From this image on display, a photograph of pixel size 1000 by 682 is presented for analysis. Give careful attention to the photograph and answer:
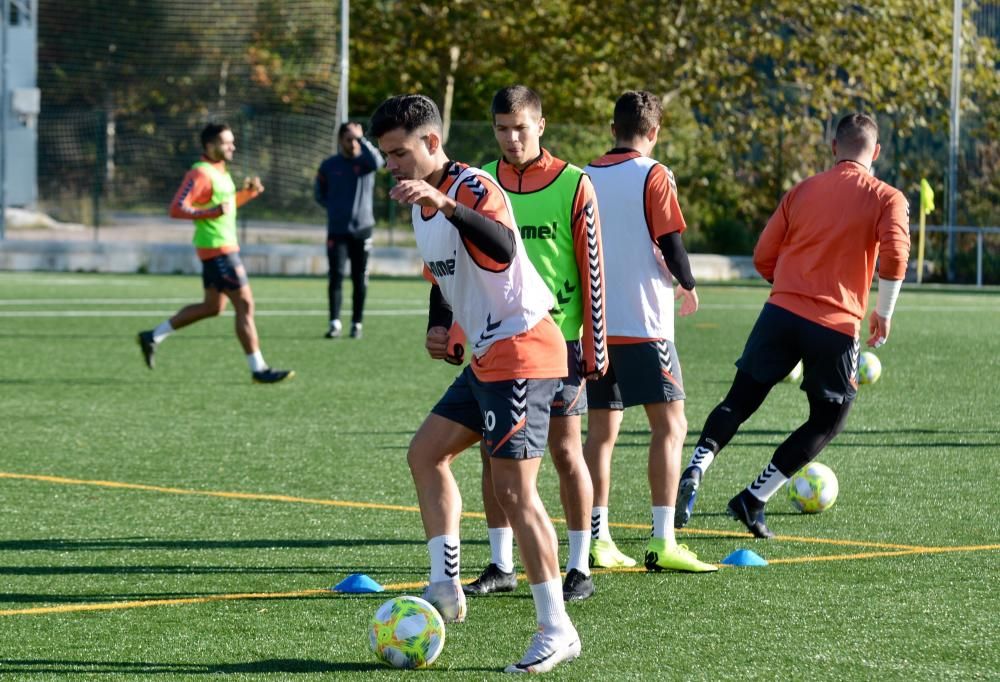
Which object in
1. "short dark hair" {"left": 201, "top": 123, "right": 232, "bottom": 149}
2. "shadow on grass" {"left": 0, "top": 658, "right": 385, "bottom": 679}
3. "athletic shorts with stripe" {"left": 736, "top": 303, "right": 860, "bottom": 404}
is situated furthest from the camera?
"short dark hair" {"left": 201, "top": 123, "right": 232, "bottom": 149}

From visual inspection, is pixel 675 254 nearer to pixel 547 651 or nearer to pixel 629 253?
pixel 629 253

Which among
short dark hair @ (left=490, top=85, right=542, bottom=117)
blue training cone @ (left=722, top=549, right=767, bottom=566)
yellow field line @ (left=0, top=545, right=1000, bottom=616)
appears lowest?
yellow field line @ (left=0, top=545, right=1000, bottom=616)

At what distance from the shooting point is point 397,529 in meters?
7.63

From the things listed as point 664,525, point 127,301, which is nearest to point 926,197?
point 127,301

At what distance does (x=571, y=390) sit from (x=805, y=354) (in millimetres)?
1971

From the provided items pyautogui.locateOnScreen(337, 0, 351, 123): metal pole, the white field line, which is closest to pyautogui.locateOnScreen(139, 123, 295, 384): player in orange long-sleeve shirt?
the white field line

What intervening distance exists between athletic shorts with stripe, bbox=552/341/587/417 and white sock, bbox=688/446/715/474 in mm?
1476

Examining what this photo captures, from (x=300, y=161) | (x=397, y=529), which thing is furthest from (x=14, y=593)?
(x=300, y=161)

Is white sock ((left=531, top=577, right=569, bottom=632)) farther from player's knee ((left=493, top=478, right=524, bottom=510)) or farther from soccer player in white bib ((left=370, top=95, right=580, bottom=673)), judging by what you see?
player's knee ((left=493, top=478, right=524, bottom=510))

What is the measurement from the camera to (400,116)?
199 inches

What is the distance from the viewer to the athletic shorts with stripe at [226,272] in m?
13.5

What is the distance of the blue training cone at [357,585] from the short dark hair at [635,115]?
2.13 m

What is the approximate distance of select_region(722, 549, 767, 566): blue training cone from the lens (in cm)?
677

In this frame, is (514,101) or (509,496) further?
(514,101)
